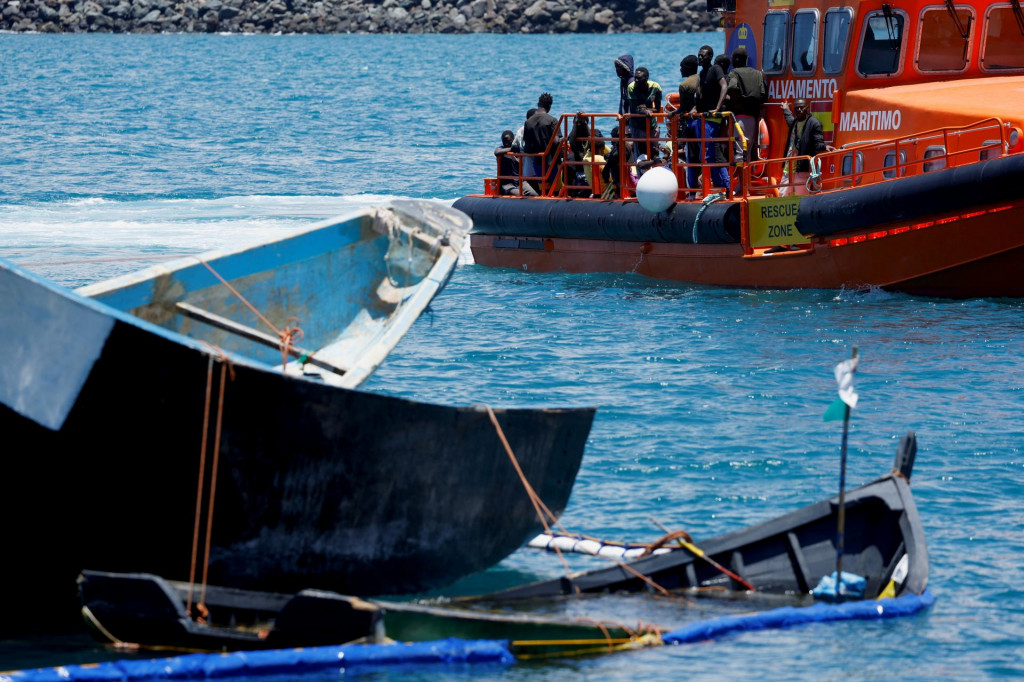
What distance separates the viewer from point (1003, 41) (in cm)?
1591

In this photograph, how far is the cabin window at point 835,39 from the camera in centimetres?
1609

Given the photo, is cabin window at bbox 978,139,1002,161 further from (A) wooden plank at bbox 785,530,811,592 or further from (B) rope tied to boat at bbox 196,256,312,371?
(A) wooden plank at bbox 785,530,811,592

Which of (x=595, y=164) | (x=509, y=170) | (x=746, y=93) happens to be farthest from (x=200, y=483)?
(x=509, y=170)

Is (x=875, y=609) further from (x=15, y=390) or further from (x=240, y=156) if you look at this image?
(x=240, y=156)

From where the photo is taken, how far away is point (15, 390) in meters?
6.93

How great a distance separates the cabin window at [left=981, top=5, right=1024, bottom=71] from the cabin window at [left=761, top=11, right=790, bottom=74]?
6.81ft

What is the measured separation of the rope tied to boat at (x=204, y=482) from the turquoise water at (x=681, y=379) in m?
0.65

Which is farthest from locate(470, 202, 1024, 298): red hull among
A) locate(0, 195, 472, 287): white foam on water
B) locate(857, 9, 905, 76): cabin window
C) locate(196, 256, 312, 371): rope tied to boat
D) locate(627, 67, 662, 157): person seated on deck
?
locate(196, 256, 312, 371): rope tied to boat

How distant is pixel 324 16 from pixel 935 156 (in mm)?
90705

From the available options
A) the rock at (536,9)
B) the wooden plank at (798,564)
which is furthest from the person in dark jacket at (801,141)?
the rock at (536,9)

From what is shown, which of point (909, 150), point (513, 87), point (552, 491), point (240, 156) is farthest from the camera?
point (513, 87)

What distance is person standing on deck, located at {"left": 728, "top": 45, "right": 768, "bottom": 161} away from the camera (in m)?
16.0

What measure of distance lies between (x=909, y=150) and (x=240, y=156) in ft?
72.2

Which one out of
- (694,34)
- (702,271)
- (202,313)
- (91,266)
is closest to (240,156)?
(91,266)
